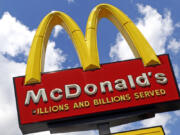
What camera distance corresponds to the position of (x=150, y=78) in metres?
10.5

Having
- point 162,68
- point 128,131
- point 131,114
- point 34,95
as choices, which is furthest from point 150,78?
point 34,95

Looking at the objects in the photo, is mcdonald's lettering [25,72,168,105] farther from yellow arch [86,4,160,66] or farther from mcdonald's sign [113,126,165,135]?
mcdonald's sign [113,126,165,135]

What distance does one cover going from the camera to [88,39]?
11398 mm

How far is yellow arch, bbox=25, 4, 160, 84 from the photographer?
1080cm

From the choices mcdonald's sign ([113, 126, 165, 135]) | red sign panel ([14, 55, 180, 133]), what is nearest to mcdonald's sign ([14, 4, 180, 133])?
red sign panel ([14, 55, 180, 133])

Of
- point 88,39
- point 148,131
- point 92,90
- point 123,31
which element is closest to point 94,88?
point 92,90

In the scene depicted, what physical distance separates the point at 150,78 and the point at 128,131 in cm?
218

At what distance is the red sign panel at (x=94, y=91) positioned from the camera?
32.3ft

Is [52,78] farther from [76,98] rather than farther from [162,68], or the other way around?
[162,68]

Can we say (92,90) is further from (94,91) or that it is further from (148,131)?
(148,131)

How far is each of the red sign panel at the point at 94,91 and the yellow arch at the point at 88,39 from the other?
355 mm

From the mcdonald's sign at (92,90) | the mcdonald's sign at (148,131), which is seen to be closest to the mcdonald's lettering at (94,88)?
the mcdonald's sign at (92,90)

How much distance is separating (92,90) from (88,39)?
87.8 inches

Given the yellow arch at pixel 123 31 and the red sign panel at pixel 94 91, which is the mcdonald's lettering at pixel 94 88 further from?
the yellow arch at pixel 123 31
